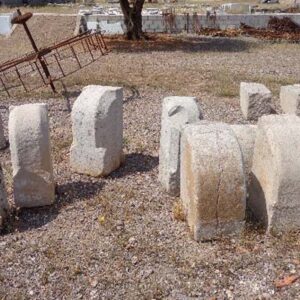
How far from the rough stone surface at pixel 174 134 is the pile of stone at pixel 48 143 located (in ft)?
2.20

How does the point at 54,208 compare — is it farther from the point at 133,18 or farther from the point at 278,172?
the point at 133,18

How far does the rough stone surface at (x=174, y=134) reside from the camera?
5242 mm

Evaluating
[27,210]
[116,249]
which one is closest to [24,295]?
[116,249]

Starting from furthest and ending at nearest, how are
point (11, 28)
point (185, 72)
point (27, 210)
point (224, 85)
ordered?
point (11, 28)
point (185, 72)
point (224, 85)
point (27, 210)

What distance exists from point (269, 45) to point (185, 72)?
5.33m

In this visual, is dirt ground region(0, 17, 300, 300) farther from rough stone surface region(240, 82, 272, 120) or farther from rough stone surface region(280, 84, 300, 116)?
rough stone surface region(280, 84, 300, 116)

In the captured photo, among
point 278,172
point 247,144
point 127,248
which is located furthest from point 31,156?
point 278,172

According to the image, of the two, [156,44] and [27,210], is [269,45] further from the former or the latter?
[27,210]

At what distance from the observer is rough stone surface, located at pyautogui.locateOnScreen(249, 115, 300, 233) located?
14.1 feet

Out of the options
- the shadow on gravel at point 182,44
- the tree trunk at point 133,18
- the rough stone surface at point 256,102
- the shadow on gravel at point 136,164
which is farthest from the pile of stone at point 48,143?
the tree trunk at point 133,18

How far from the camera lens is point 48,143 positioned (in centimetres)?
Result: 500

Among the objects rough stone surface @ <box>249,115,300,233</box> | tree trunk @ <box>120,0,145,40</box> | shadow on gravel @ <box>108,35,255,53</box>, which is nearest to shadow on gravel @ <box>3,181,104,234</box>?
rough stone surface @ <box>249,115,300,233</box>

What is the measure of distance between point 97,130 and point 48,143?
0.76m

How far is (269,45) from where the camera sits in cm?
1573
